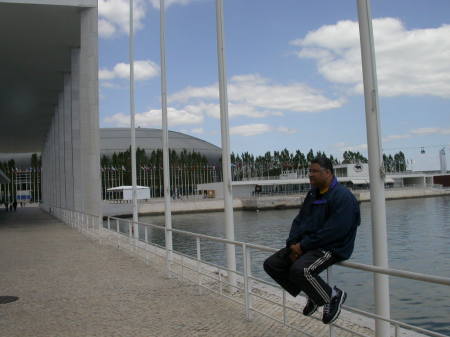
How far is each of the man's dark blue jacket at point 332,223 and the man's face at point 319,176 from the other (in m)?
0.07

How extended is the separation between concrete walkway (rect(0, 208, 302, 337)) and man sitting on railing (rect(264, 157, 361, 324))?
180cm

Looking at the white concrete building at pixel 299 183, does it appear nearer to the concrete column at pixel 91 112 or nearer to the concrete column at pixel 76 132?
the concrete column at pixel 76 132

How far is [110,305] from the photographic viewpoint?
8.32 metres

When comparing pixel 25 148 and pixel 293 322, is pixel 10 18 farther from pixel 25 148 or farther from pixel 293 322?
pixel 25 148

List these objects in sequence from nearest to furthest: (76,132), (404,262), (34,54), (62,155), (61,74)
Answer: (404,262)
(34,54)
(76,132)
(61,74)
(62,155)

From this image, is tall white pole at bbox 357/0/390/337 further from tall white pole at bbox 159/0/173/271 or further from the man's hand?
tall white pole at bbox 159/0/173/271

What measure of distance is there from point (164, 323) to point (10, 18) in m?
27.7

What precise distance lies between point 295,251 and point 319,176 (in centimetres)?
69

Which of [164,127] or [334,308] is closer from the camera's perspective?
[334,308]

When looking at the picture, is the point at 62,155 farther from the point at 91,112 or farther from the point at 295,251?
the point at 295,251

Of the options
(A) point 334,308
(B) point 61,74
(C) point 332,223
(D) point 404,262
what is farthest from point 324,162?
(B) point 61,74

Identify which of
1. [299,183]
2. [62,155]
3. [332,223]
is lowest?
[332,223]

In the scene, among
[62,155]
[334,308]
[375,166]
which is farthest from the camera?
[62,155]

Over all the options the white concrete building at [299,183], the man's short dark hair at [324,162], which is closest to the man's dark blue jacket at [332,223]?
the man's short dark hair at [324,162]
